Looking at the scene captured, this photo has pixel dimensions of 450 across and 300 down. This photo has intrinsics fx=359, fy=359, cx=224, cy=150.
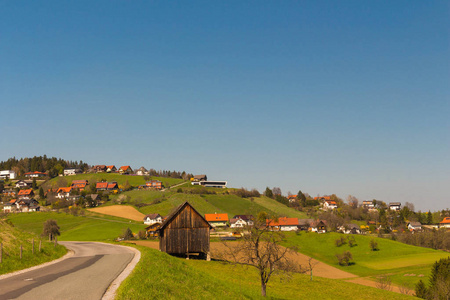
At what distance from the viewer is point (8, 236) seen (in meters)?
29.9

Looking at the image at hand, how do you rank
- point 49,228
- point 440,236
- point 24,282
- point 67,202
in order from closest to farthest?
point 24,282, point 49,228, point 440,236, point 67,202

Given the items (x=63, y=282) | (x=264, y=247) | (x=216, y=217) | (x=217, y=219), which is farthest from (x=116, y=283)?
(x=216, y=217)

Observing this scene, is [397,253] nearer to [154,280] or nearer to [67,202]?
[154,280]

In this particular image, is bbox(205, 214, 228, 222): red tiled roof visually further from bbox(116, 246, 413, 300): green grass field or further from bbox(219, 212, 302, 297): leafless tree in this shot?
bbox(219, 212, 302, 297): leafless tree

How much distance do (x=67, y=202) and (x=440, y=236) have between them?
561 feet

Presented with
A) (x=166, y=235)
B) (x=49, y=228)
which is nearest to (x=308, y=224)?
(x=49, y=228)

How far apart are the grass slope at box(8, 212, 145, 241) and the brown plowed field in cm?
635

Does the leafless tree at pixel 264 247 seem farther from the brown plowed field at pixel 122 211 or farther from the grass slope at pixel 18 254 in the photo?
the brown plowed field at pixel 122 211

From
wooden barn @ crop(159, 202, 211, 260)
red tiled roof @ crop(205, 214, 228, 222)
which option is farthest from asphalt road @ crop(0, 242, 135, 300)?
→ red tiled roof @ crop(205, 214, 228, 222)

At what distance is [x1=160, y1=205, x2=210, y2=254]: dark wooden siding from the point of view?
52062 millimetres

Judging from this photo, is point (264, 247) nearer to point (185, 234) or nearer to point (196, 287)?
point (196, 287)

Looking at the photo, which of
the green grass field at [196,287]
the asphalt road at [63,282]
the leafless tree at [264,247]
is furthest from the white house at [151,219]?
the leafless tree at [264,247]

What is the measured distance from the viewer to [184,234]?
52.7 meters

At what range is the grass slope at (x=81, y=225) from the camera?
392 ft
